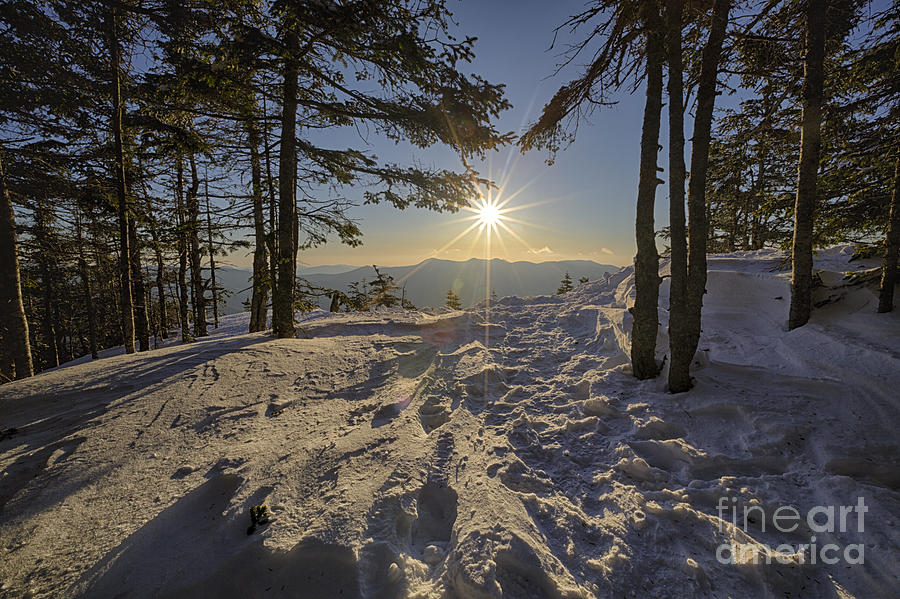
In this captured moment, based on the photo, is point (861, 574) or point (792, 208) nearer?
point (861, 574)

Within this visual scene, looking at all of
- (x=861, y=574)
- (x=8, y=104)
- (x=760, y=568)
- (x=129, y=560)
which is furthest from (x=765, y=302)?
(x=8, y=104)

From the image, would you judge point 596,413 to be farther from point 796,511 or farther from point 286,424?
point 286,424

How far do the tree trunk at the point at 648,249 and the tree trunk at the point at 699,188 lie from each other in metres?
0.47

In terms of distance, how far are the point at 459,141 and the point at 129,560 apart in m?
7.59

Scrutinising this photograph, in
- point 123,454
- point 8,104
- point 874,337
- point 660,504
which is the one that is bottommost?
point 660,504

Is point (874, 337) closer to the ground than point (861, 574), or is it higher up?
higher up

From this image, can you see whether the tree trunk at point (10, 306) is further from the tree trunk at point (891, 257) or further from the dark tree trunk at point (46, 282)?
the tree trunk at point (891, 257)

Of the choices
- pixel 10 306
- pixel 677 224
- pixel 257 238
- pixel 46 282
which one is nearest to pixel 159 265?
pixel 10 306

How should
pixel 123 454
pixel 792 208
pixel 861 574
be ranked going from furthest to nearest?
pixel 792 208, pixel 123 454, pixel 861 574

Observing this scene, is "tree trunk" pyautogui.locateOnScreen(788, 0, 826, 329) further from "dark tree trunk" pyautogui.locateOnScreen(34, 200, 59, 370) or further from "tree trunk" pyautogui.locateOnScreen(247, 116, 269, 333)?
"dark tree trunk" pyautogui.locateOnScreen(34, 200, 59, 370)

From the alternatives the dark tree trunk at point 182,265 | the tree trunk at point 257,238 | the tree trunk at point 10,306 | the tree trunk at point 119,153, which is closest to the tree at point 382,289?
the tree trunk at point 257,238

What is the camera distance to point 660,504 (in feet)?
8.65

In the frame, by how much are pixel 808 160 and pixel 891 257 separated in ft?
6.87

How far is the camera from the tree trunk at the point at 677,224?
4.31 metres
